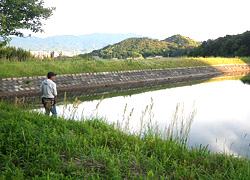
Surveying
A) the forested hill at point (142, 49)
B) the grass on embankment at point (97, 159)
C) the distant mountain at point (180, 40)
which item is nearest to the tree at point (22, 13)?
the grass on embankment at point (97, 159)

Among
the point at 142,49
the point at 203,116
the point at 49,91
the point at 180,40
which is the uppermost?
the point at 180,40

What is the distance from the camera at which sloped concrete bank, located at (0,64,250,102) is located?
53.2 ft

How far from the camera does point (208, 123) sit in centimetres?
930

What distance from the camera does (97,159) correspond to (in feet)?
14.5

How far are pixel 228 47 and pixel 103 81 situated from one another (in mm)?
43554

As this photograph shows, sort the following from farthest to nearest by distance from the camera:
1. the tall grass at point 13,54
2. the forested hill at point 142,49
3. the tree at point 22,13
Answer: the forested hill at point 142,49 < the tall grass at point 13,54 < the tree at point 22,13

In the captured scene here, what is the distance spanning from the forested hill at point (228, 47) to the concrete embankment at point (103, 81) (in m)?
23.3

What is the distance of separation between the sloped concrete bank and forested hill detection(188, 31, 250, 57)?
2327 centimetres

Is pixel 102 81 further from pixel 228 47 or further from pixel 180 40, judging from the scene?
pixel 180 40

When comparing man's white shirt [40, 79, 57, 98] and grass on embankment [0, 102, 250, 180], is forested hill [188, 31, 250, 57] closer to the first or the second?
man's white shirt [40, 79, 57, 98]

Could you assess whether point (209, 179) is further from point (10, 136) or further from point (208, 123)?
point (208, 123)

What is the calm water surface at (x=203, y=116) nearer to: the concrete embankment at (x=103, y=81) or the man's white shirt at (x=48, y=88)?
the man's white shirt at (x=48, y=88)

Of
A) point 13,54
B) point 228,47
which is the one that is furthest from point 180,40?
point 13,54

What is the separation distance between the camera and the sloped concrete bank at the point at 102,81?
1622 cm
